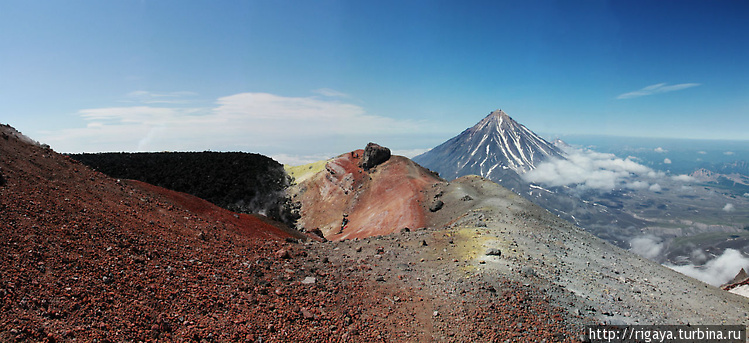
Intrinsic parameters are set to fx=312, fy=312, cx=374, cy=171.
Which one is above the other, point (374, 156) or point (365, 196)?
point (374, 156)

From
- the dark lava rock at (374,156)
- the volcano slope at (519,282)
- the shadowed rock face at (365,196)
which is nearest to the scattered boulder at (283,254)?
the volcano slope at (519,282)

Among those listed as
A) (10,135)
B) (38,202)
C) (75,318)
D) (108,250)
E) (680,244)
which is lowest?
(680,244)

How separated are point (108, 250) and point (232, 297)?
2.97 m

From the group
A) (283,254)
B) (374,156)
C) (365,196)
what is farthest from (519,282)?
(374,156)

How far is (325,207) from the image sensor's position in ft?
129

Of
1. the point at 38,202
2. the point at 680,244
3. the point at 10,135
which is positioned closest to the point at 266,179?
the point at 10,135

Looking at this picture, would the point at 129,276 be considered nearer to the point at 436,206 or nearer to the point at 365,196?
the point at 436,206

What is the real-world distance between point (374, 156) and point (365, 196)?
22.7ft

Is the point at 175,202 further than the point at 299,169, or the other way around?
the point at 299,169

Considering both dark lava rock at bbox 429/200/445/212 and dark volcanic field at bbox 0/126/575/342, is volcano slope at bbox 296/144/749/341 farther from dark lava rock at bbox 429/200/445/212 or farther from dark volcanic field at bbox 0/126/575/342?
dark lava rock at bbox 429/200/445/212

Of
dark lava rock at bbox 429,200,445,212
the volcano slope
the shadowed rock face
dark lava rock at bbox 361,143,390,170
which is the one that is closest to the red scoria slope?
the volcano slope

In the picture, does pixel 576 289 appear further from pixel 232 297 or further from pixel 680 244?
pixel 680 244

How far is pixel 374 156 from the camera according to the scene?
42.1 metres

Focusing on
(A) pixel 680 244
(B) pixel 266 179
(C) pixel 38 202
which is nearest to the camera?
(C) pixel 38 202
